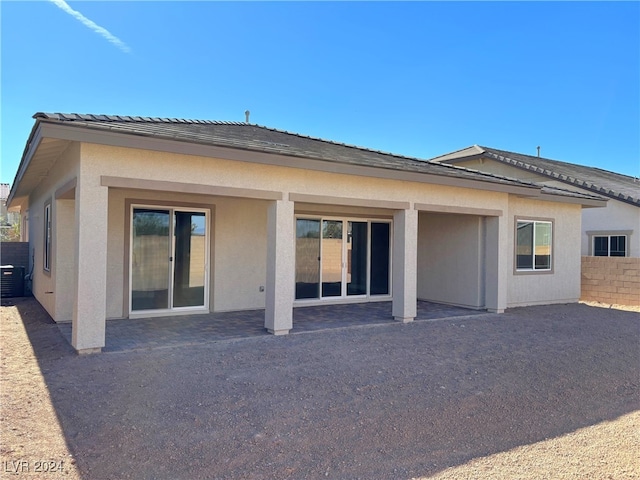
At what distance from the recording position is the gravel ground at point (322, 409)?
3.60 meters

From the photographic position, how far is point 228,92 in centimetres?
1814

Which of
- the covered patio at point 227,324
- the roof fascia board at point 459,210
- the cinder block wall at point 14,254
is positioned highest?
the roof fascia board at point 459,210

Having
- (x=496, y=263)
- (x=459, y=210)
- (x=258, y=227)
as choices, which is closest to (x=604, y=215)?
(x=496, y=263)

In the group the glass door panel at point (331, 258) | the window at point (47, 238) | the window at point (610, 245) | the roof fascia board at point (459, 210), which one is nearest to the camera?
the roof fascia board at point (459, 210)

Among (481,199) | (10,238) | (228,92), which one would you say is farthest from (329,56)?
(10,238)

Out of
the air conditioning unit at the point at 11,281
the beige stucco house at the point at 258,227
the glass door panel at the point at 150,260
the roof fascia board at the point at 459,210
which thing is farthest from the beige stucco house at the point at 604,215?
the air conditioning unit at the point at 11,281

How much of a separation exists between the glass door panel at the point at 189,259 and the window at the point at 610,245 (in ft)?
49.4

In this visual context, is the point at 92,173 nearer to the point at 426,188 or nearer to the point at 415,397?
the point at 415,397

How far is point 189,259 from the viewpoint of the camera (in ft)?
33.3

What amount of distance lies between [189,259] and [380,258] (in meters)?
5.59

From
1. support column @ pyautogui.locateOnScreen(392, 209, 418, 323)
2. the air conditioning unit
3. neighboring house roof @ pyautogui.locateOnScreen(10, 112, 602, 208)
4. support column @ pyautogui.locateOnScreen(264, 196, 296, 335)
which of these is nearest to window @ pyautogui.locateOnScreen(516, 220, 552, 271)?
neighboring house roof @ pyautogui.locateOnScreen(10, 112, 602, 208)

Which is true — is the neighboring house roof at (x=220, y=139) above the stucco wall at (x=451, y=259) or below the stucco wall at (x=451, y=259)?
above

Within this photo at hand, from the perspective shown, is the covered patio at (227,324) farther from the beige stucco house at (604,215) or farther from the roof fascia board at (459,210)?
the beige stucco house at (604,215)

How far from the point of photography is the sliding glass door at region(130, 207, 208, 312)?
9695 millimetres
